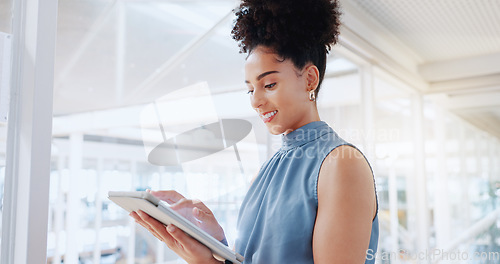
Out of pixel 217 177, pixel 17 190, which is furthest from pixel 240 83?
pixel 17 190

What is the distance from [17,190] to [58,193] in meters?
0.27

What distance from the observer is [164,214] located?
0.67m

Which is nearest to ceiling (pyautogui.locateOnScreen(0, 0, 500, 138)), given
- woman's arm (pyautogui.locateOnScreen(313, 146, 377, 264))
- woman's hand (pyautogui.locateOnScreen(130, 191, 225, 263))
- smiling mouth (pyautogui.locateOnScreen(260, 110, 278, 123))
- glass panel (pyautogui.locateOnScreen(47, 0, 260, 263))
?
glass panel (pyautogui.locateOnScreen(47, 0, 260, 263))

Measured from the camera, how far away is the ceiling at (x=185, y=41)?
1118 millimetres

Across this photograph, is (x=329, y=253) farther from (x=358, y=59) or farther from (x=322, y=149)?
(x=358, y=59)

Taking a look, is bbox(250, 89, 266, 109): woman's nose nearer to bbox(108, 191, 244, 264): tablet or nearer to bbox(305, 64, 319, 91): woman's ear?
bbox(305, 64, 319, 91): woman's ear

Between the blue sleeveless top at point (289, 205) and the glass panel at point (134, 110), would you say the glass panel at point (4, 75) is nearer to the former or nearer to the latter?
the glass panel at point (134, 110)

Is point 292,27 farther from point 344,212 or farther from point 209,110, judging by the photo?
point 209,110

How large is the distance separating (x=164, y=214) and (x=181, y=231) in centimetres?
8

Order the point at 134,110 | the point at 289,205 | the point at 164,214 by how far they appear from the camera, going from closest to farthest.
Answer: the point at 164,214
the point at 289,205
the point at 134,110

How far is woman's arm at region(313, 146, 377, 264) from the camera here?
698 mm

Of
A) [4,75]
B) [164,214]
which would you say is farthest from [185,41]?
[164,214]

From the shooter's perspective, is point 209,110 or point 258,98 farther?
point 209,110

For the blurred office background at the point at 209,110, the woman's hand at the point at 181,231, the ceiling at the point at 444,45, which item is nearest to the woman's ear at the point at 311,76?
the woman's hand at the point at 181,231
